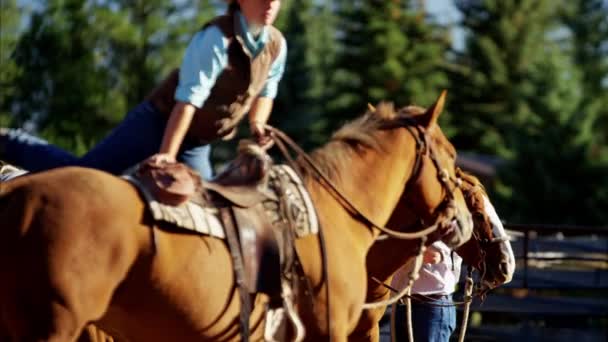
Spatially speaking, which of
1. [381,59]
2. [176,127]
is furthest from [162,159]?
[381,59]

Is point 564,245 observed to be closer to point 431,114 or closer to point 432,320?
point 432,320

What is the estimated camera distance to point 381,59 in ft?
180

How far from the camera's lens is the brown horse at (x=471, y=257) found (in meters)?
8.25

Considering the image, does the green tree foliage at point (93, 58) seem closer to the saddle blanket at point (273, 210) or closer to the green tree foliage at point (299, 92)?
the green tree foliage at point (299, 92)

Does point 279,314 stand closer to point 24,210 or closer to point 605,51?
point 24,210

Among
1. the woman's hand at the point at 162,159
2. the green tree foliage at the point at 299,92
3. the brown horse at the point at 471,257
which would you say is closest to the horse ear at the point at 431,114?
the brown horse at the point at 471,257

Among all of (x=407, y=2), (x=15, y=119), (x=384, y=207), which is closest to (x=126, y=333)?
(x=384, y=207)

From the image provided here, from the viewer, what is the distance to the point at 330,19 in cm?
7019

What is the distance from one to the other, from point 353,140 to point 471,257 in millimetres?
2450

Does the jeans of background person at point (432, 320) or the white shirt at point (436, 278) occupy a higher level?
the white shirt at point (436, 278)

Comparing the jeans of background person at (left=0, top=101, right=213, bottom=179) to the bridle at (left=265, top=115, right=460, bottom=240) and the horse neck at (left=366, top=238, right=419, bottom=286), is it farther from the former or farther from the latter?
the horse neck at (left=366, top=238, right=419, bottom=286)

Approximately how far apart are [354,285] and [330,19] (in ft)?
212

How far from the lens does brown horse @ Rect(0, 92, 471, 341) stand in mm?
5164

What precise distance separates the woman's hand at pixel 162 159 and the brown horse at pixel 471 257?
2.61 meters
